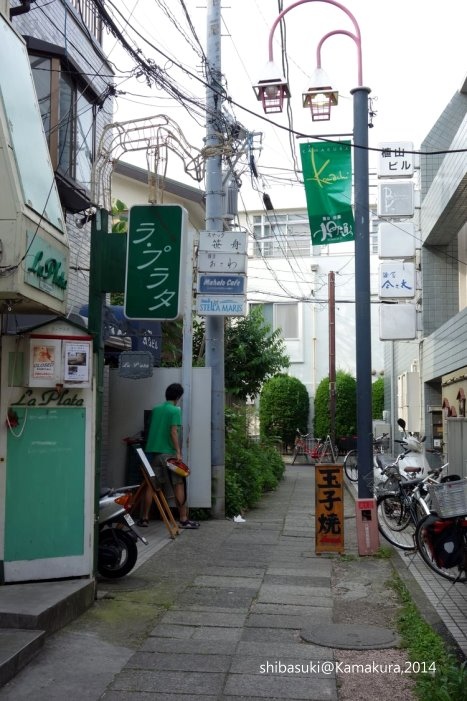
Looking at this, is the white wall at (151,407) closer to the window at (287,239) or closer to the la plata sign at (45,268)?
the la plata sign at (45,268)

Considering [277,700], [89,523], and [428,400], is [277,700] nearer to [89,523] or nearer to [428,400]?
[89,523]

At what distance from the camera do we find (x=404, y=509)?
409 inches

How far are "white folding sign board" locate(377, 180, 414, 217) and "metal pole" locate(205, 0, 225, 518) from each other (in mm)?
5126

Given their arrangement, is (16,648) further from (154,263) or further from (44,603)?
(154,263)

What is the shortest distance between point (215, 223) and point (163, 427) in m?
3.48

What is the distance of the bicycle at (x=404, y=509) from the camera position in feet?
31.8

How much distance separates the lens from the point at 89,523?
670cm

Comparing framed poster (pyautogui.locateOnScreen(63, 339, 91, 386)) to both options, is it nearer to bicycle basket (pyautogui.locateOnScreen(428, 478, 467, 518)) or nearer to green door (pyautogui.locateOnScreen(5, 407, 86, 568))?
green door (pyautogui.locateOnScreen(5, 407, 86, 568))

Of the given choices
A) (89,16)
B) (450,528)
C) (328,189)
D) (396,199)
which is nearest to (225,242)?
(328,189)

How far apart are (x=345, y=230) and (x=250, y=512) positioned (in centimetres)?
560


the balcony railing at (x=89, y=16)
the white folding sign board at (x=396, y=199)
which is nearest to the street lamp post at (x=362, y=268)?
the balcony railing at (x=89, y=16)

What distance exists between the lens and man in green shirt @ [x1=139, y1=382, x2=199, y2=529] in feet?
34.6

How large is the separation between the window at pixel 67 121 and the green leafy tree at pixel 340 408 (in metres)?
20.0

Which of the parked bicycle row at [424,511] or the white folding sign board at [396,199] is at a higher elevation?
the white folding sign board at [396,199]
